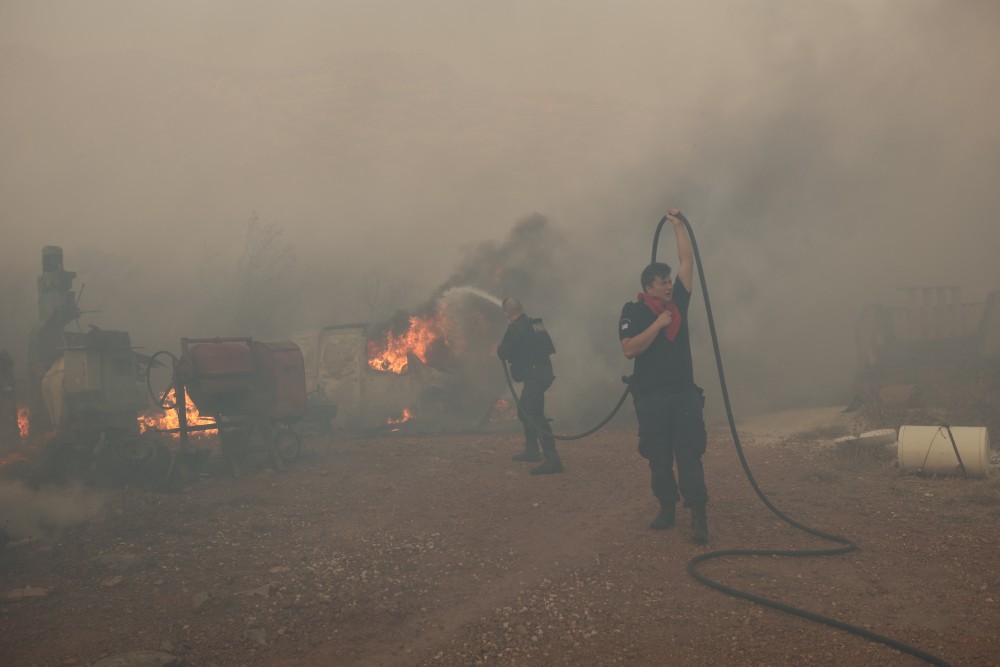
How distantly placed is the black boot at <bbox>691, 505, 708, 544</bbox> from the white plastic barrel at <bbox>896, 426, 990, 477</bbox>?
3388 millimetres

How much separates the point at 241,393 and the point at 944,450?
915 cm

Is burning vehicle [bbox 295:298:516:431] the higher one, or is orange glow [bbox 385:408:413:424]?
burning vehicle [bbox 295:298:516:431]

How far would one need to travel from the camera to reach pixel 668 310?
18.8 ft

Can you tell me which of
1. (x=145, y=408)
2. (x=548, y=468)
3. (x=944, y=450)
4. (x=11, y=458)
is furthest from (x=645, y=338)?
(x=145, y=408)

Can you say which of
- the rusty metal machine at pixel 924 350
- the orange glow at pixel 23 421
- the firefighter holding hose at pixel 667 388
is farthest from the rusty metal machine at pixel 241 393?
the rusty metal machine at pixel 924 350

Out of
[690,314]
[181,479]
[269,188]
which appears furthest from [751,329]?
[269,188]

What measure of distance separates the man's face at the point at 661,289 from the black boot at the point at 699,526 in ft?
5.66

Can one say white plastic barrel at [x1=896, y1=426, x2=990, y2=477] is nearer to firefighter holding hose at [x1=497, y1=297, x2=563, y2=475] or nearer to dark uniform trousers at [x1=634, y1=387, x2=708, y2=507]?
dark uniform trousers at [x1=634, y1=387, x2=708, y2=507]

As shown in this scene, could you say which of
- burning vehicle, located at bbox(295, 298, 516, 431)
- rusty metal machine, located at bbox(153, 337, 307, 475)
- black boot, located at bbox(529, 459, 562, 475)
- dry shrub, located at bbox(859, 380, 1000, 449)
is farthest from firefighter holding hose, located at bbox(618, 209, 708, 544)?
burning vehicle, located at bbox(295, 298, 516, 431)

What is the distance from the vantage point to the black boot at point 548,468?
28.7 feet

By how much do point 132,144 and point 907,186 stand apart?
166 ft

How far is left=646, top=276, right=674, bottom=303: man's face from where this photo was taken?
5.80 metres

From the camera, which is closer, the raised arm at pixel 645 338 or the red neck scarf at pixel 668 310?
the raised arm at pixel 645 338

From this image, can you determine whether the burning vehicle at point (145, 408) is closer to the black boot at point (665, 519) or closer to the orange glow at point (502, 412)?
the orange glow at point (502, 412)
